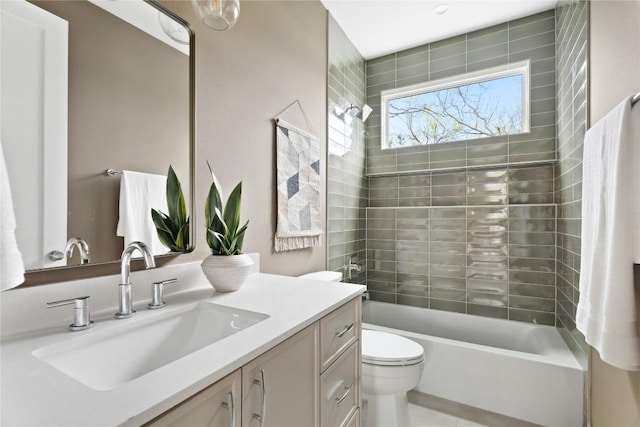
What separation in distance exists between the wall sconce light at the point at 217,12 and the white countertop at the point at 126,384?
1.04 metres

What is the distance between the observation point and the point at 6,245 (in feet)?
1.24

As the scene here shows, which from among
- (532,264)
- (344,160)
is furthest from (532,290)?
(344,160)

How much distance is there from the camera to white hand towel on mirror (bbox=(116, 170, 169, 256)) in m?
1.01

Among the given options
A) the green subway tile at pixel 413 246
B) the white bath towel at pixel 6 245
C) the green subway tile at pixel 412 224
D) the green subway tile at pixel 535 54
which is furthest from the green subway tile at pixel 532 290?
the white bath towel at pixel 6 245

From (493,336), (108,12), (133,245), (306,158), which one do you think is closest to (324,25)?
(306,158)

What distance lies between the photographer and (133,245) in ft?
2.85

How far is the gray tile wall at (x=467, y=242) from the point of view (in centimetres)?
246

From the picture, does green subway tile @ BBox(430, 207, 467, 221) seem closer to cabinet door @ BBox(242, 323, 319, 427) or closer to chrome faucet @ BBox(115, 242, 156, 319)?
cabinet door @ BBox(242, 323, 319, 427)

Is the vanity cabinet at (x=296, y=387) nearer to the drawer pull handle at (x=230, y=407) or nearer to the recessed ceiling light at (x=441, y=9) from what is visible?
the drawer pull handle at (x=230, y=407)

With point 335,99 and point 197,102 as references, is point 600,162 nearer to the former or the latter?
point 197,102

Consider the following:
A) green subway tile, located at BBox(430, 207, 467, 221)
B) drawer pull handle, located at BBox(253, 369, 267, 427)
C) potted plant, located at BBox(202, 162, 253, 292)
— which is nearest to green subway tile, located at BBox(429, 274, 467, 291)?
green subway tile, located at BBox(430, 207, 467, 221)

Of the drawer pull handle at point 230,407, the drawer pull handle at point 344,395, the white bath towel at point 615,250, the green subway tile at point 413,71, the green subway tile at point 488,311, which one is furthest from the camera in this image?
the green subway tile at point 413,71

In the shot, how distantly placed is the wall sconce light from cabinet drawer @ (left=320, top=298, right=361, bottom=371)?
3.80 ft

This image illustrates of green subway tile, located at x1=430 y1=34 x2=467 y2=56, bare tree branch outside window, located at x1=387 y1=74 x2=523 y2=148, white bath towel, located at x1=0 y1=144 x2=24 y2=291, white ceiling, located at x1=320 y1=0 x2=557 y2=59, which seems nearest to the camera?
white bath towel, located at x1=0 y1=144 x2=24 y2=291
